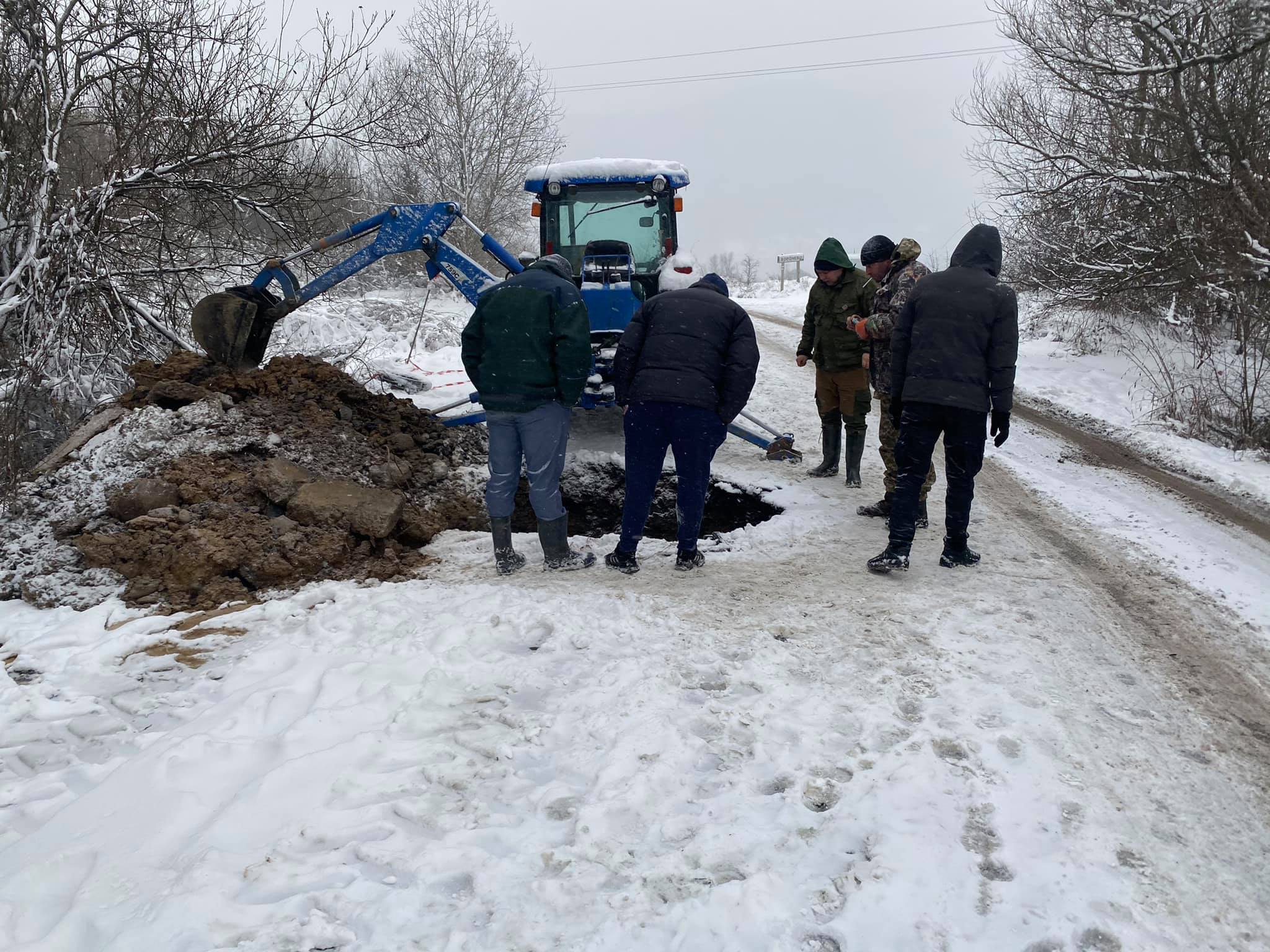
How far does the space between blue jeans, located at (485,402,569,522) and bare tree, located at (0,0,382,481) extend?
142 inches

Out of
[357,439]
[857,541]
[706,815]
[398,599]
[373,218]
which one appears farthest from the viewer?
[373,218]

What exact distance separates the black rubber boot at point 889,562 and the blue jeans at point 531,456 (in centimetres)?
191

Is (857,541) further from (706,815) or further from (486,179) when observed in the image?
(486,179)

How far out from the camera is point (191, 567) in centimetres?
423

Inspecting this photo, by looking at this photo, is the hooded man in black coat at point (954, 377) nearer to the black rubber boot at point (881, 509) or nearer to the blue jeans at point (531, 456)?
the black rubber boot at point (881, 509)

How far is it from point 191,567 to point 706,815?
129 inches

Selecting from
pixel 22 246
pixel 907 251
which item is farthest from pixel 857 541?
pixel 22 246

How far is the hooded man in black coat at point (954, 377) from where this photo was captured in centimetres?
429

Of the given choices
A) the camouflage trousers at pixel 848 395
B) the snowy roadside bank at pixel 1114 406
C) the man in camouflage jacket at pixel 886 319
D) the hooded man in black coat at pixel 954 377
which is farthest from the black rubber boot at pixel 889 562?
the snowy roadside bank at pixel 1114 406

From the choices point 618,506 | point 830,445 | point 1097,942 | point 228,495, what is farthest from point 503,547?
point 1097,942

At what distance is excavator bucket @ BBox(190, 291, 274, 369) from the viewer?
6.30 m

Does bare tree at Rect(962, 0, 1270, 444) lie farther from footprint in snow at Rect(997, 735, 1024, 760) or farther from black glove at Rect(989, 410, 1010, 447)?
footprint in snow at Rect(997, 735, 1024, 760)

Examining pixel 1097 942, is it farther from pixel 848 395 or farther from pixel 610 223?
pixel 610 223

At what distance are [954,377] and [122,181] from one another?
6730 mm
